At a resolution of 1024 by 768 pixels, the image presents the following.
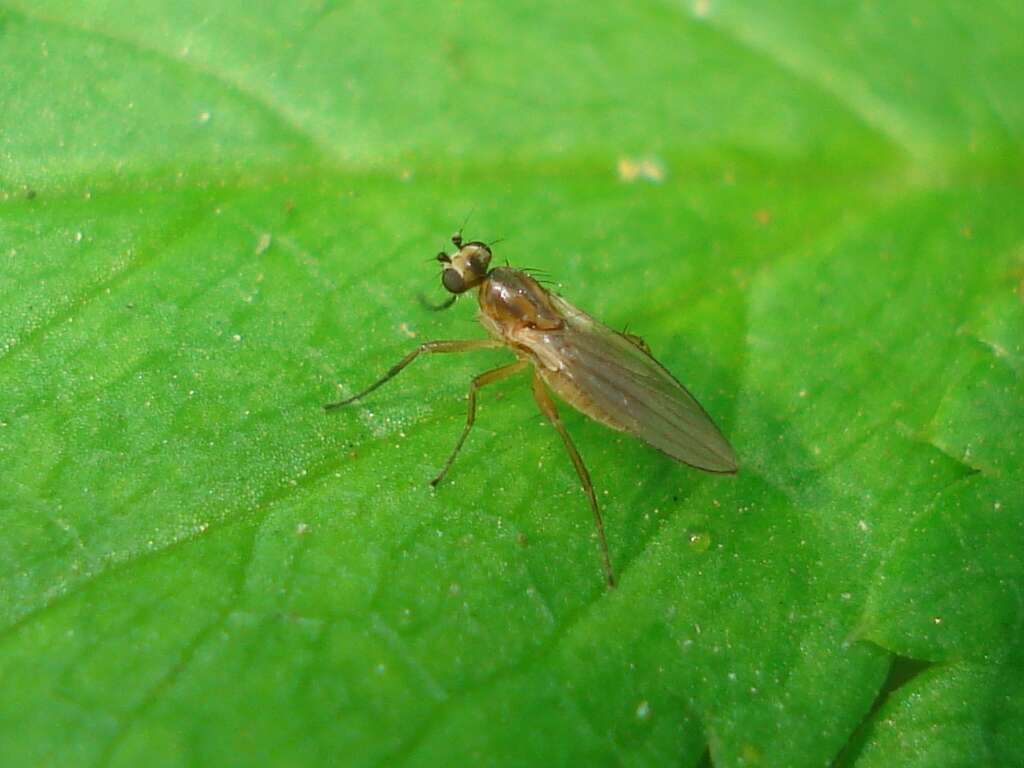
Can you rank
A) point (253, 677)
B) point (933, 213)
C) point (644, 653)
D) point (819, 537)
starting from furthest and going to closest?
point (933, 213) → point (819, 537) → point (644, 653) → point (253, 677)

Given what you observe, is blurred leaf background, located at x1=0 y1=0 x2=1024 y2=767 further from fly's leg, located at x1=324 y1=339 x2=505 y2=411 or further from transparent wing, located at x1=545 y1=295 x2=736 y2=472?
transparent wing, located at x1=545 y1=295 x2=736 y2=472

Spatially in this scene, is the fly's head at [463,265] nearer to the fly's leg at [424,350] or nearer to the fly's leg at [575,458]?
the fly's leg at [424,350]

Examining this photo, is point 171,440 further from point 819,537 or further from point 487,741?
point 819,537

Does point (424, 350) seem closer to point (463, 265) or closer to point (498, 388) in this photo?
point (498, 388)

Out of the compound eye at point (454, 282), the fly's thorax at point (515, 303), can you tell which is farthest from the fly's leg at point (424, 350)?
the compound eye at point (454, 282)

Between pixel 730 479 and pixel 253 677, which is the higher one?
pixel 730 479

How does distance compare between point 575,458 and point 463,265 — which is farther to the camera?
point 463,265

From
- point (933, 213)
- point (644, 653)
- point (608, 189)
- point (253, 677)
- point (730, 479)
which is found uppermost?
point (933, 213)

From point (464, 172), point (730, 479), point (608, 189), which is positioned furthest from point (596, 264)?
point (730, 479)

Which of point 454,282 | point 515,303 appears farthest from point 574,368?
point 454,282
